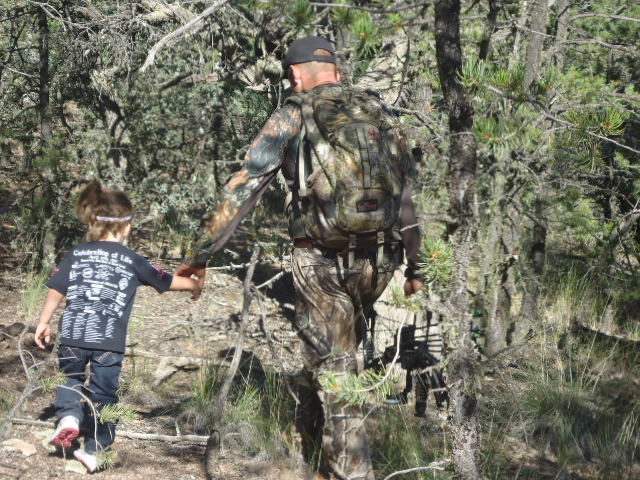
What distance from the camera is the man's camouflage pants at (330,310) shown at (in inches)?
141

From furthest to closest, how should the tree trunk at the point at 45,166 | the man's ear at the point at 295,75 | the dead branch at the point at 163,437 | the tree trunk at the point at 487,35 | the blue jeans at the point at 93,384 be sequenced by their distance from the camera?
the tree trunk at the point at 45,166, the dead branch at the point at 163,437, the man's ear at the point at 295,75, the blue jeans at the point at 93,384, the tree trunk at the point at 487,35

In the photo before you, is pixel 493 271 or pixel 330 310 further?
pixel 493 271

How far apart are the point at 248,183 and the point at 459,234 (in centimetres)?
105

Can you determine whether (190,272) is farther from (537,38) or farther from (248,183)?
(537,38)

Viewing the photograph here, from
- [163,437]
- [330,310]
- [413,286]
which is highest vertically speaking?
[413,286]

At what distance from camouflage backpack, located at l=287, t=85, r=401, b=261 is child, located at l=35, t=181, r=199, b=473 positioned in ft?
2.49

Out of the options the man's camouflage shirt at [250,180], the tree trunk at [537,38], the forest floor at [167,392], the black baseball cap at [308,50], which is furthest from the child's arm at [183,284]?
the tree trunk at [537,38]

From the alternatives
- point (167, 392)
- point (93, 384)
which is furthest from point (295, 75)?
point (167, 392)

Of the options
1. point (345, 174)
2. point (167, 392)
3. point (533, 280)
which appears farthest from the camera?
point (533, 280)

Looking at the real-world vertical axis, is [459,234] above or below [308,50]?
below

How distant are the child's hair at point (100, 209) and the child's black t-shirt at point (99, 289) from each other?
74mm

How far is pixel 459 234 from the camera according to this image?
121 inches

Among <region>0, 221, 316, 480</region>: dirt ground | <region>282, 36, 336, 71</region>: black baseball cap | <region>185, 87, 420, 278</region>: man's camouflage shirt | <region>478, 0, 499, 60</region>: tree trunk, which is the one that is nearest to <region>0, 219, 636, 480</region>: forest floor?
<region>0, 221, 316, 480</region>: dirt ground

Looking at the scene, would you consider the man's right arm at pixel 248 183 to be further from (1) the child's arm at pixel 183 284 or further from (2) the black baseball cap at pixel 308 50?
(2) the black baseball cap at pixel 308 50
